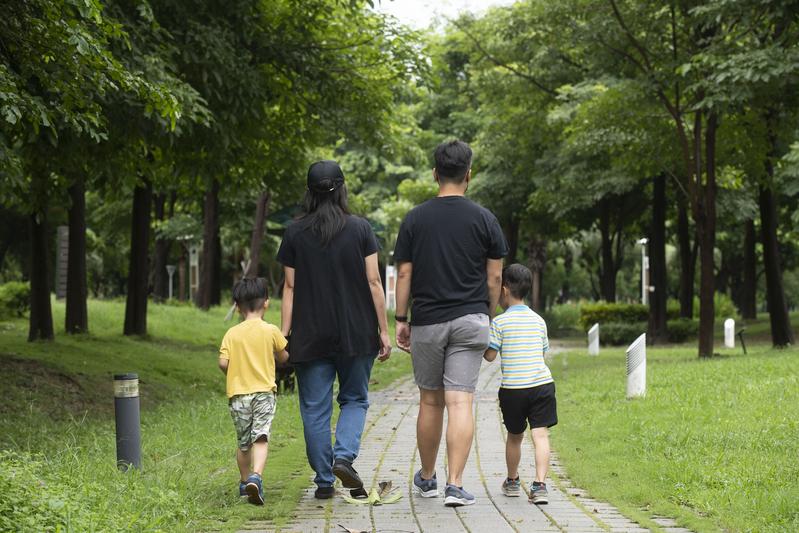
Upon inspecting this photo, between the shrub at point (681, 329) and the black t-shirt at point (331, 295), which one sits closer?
the black t-shirt at point (331, 295)

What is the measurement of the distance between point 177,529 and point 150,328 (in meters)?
20.2

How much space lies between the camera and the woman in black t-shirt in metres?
6.98

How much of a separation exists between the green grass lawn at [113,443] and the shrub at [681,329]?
13399mm

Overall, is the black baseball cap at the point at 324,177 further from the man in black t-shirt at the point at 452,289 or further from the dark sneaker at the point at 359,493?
the dark sneaker at the point at 359,493

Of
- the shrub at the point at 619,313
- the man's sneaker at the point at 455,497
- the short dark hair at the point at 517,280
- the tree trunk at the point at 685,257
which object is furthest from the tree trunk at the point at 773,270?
the man's sneaker at the point at 455,497

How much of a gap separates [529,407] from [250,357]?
1.76m

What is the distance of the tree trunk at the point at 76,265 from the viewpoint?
20625 millimetres

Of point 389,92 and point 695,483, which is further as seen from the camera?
point 389,92

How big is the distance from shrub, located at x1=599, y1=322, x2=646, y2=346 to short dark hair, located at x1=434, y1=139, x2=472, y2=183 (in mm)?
27475

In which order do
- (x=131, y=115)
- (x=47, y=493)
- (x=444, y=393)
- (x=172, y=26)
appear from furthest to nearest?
1. (x=172, y=26)
2. (x=131, y=115)
3. (x=444, y=393)
4. (x=47, y=493)

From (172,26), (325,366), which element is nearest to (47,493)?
(325,366)

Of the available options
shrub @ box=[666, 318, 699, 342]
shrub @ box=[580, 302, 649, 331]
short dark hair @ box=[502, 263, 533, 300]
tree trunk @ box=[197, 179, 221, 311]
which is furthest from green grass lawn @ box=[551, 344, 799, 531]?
shrub @ box=[580, 302, 649, 331]

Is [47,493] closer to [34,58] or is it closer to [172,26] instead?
[34,58]

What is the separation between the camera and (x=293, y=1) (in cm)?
1716
